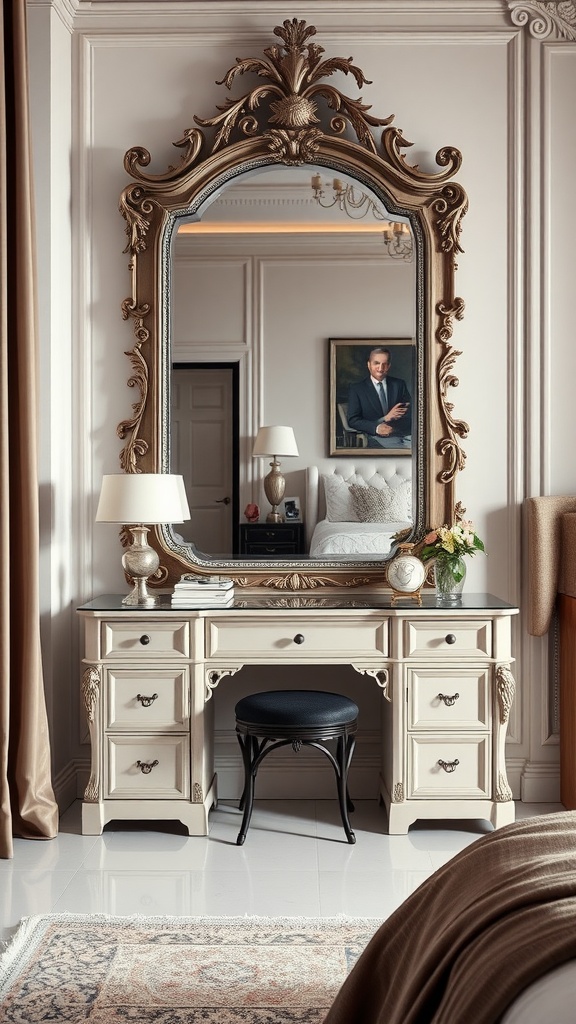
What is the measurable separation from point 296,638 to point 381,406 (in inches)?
38.5

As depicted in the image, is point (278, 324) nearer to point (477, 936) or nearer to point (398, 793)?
point (398, 793)

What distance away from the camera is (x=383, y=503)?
3598 millimetres

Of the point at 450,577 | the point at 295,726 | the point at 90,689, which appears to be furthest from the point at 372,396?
the point at 90,689

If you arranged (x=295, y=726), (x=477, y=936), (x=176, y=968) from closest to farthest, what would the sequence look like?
(x=477, y=936)
(x=176, y=968)
(x=295, y=726)

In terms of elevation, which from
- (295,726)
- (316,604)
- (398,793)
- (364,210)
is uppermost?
(364,210)

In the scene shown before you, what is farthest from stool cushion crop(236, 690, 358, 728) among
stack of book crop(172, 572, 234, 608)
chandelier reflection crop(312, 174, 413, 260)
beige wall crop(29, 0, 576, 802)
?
chandelier reflection crop(312, 174, 413, 260)

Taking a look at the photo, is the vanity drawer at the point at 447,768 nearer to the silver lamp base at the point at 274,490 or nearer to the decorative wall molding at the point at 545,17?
the silver lamp base at the point at 274,490

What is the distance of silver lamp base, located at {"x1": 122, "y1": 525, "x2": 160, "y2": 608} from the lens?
3344 millimetres

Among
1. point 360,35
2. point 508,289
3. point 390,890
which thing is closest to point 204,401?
point 508,289

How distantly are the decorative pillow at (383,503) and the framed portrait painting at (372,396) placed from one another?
14 centimetres

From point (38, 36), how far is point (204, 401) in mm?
1451

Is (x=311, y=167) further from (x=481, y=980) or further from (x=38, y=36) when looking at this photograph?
(x=481, y=980)

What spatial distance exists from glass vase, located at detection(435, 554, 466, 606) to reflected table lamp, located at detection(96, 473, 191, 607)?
95 centimetres

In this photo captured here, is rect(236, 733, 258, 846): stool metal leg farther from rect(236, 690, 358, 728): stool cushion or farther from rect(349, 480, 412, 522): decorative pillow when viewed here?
rect(349, 480, 412, 522): decorative pillow
